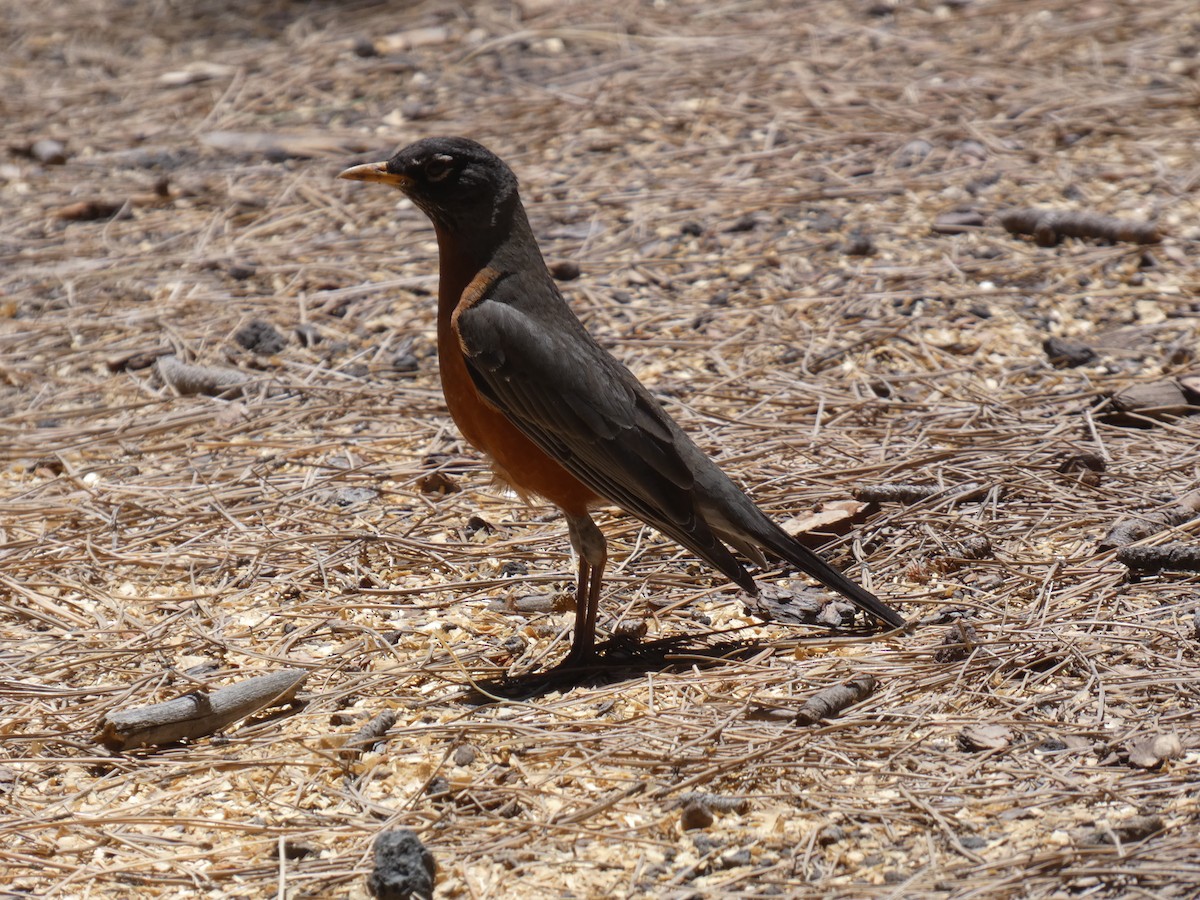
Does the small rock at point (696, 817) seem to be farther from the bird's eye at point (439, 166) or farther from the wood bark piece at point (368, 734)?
the bird's eye at point (439, 166)

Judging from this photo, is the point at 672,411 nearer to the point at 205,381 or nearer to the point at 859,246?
the point at 859,246

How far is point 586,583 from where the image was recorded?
4.16m

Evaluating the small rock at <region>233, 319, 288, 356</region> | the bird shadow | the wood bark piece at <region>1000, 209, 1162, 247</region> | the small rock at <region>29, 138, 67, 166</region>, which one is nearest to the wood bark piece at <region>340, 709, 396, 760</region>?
the bird shadow

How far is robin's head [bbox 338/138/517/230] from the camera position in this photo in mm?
4305

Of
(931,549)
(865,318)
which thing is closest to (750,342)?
(865,318)

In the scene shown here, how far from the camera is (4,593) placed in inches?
175

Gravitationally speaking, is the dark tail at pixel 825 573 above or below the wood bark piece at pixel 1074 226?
below

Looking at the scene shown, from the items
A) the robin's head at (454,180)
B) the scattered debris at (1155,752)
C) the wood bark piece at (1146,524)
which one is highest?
the robin's head at (454,180)

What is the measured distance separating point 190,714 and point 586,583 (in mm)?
1226

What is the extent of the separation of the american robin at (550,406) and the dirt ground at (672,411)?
306mm

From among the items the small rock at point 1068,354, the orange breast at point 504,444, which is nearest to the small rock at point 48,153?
the orange breast at point 504,444

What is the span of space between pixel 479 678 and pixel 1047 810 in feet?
5.44

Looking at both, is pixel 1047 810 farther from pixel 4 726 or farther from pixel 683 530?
pixel 4 726

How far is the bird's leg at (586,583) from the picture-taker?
405cm
